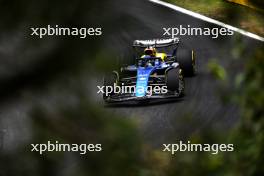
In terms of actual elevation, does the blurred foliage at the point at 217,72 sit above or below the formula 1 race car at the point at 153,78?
below

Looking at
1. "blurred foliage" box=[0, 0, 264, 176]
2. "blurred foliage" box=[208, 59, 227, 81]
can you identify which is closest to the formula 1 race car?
"blurred foliage" box=[208, 59, 227, 81]

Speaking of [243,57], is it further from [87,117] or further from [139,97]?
[139,97]

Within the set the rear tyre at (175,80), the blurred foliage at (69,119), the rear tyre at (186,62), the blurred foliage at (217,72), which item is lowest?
the blurred foliage at (69,119)

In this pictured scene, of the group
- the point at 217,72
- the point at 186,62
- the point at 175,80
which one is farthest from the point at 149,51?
the point at 217,72

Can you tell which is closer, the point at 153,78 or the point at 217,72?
the point at 217,72

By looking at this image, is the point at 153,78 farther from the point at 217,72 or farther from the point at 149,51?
the point at 217,72

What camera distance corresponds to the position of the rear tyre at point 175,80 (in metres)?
9.77

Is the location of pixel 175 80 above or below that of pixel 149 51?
below

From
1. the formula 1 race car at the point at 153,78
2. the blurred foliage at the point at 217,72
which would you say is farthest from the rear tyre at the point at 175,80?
the blurred foliage at the point at 217,72

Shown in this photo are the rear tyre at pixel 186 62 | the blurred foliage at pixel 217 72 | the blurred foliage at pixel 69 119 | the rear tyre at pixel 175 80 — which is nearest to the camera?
the blurred foliage at pixel 69 119

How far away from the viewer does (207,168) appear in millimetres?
1701

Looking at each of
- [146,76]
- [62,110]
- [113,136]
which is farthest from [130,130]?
[146,76]

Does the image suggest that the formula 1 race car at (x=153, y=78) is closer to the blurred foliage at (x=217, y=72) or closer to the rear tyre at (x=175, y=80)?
the rear tyre at (x=175, y=80)

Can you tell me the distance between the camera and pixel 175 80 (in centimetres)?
990
